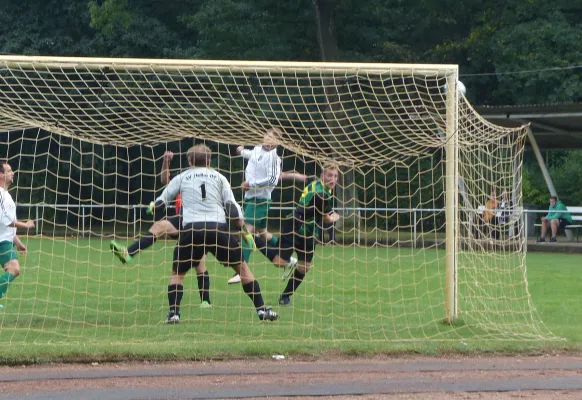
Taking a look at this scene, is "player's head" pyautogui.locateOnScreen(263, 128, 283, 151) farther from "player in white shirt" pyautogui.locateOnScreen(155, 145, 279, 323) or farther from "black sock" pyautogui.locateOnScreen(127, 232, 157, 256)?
"black sock" pyautogui.locateOnScreen(127, 232, 157, 256)

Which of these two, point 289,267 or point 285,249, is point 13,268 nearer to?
point 285,249

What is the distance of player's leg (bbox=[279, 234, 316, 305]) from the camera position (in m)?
11.9

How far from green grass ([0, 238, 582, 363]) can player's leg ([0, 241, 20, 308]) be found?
346 mm

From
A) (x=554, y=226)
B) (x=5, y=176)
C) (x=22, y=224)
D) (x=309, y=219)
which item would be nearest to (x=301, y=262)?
(x=309, y=219)

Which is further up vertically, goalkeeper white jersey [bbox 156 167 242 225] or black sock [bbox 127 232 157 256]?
goalkeeper white jersey [bbox 156 167 242 225]

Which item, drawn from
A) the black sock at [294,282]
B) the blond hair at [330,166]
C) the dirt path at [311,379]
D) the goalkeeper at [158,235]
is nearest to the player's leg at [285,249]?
the black sock at [294,282]

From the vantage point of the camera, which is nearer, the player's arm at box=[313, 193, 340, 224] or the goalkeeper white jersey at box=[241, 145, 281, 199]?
the player's arm at box=[313, 193, 340, 224]

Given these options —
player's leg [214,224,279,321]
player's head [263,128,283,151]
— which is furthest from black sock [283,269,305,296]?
player's head [263,128,283,151]

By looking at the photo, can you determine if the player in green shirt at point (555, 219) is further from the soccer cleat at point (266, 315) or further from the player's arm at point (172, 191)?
the player's arm at point (172, 191)

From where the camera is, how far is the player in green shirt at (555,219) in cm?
2728

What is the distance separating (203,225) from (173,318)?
0.99 m

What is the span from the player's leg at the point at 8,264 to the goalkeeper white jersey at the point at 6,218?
0.22ft

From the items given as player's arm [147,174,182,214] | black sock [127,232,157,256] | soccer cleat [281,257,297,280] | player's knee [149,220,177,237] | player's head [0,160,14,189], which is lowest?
soccer cleat [281,257,297,280]

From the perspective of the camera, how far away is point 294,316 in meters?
11.4
